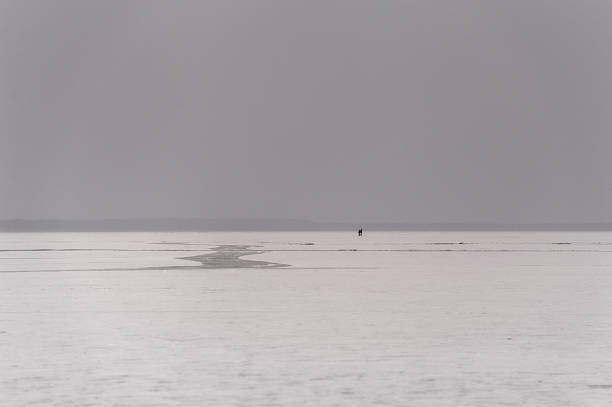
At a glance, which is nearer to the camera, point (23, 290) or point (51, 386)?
point (51, 386)

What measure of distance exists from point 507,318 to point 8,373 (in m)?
13.0

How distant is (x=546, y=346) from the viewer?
58.1 ft

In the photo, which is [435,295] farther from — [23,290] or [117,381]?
[117,381]

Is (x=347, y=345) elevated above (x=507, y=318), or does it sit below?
below

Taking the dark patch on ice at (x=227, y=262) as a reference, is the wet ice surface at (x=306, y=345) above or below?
below

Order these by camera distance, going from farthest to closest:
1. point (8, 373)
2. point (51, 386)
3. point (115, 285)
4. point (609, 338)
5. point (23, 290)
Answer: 1. point (115, 285)
2. point (23, 290)
3. point (609, 338)
4. point (8, 373)
5. point (51, 386)

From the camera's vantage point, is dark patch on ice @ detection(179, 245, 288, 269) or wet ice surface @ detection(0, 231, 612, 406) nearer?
wet ice surface @ detection(0, 231, 612, 406)

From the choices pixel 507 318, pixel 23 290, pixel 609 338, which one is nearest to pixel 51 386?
pixel 609 338

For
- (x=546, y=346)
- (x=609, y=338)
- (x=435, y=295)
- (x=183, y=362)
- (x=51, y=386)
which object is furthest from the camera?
(x=435, y=295)

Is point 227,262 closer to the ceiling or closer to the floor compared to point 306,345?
closer to the ceiling

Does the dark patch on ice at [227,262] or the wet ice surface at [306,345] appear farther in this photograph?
the dark patch on ice at [227,262]

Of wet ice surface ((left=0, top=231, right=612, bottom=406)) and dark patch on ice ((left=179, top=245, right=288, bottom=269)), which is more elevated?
dark patch on ice ((left=179, top=245, right=288, bottom=269))

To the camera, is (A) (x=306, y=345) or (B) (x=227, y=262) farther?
(B) (x=227, y=262)

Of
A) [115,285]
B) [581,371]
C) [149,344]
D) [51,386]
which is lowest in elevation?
[51,386]
